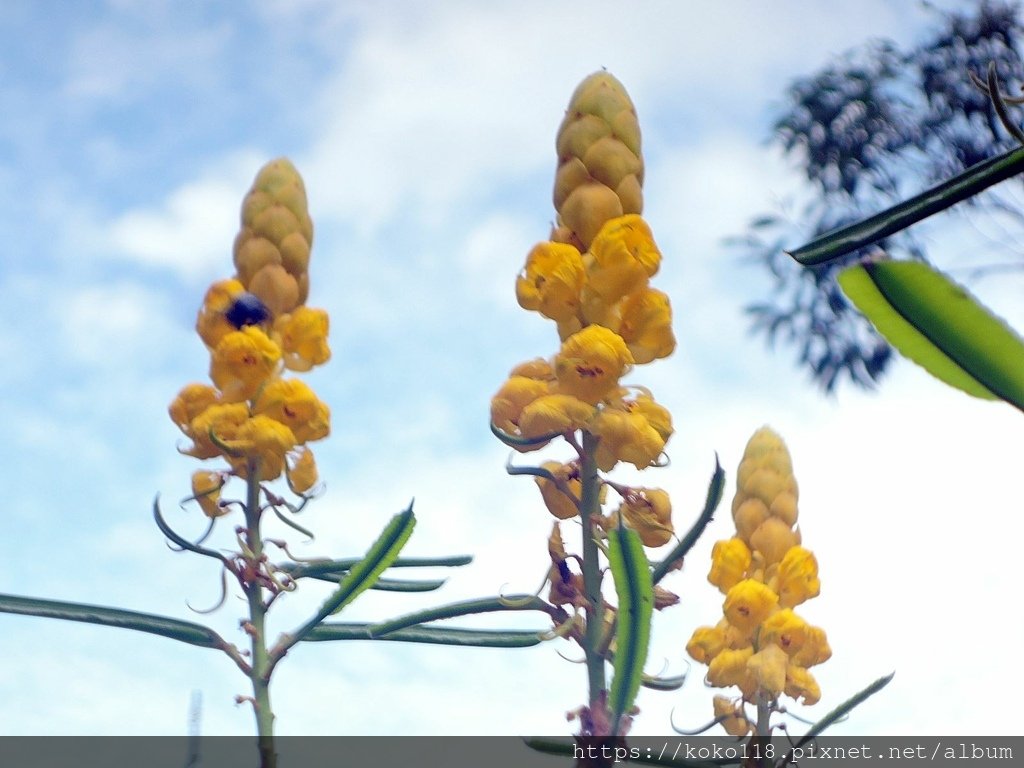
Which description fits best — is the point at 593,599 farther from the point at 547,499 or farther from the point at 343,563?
the point at 343,563

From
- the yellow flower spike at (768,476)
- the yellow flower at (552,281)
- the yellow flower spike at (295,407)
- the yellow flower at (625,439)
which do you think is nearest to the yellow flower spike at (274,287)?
the yellow flower spike at (295,407)

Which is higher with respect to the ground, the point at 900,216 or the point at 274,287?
the point at 274,287

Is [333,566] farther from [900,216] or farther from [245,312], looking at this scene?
[900,216]

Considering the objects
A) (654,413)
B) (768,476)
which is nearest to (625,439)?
(654,413)

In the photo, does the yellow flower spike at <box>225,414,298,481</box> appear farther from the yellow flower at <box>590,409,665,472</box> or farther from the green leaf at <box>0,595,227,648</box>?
the yellow flower at <box>590,409,665,472</box>

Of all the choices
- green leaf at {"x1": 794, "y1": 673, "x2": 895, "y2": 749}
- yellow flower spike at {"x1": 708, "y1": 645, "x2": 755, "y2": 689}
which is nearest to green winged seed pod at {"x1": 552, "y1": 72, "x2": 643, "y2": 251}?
green leaf at {"x1": 794, "y1": 673, "x2": 895, "y2": 749}

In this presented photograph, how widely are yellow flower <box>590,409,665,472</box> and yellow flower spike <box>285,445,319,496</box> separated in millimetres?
679

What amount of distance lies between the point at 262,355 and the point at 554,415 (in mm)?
681

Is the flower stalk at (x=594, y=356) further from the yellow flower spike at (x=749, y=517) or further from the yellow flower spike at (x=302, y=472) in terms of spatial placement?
the yellow flower spike at (x=749, y=517)

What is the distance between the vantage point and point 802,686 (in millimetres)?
3287

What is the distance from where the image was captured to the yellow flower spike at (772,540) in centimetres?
340

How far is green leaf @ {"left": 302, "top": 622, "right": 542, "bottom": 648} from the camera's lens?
2150mm

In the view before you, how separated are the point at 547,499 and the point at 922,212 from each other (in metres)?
1.01

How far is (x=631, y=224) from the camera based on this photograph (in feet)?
6.80
